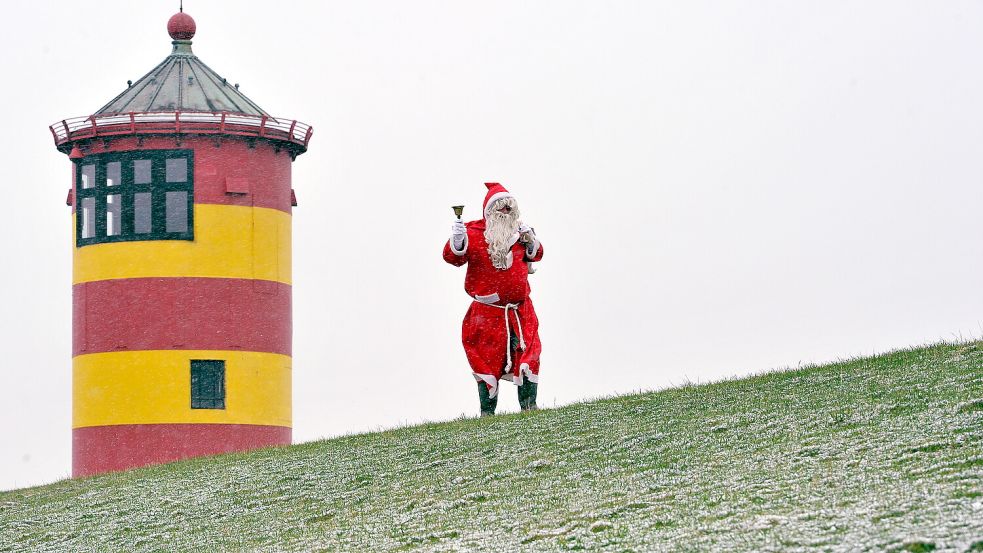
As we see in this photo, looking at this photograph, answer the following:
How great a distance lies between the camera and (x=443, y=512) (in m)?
15.3

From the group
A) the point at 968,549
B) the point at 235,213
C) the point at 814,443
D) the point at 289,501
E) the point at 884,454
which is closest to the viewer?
the point at 968,549

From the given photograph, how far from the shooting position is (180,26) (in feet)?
105

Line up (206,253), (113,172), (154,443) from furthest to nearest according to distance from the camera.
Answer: (113,172), (206,253), (154,443)

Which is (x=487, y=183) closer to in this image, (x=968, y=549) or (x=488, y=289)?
(x=488, y=289)

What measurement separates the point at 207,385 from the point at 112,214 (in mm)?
3684

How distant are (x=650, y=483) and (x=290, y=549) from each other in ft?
10.8

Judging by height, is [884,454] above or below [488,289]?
below

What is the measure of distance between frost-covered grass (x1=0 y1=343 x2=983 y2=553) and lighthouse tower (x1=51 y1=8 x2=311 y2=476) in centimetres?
740

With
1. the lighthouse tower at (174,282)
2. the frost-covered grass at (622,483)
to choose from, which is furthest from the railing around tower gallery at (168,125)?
the frost-covered grass at (622,483)

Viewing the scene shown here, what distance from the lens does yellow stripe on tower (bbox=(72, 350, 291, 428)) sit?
2955 cm

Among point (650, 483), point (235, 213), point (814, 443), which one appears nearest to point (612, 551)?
point (650, 483)

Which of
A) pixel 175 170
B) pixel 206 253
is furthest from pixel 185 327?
pixel 175 170

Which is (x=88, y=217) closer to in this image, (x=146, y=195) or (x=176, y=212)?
(x=146, y=195)

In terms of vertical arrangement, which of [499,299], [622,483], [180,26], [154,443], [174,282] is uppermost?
[180,26]
